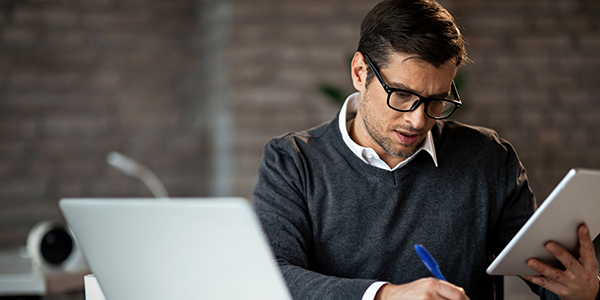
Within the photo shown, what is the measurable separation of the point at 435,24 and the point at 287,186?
0.47m

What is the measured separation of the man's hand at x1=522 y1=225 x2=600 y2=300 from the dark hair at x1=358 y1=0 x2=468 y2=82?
431 millimetres

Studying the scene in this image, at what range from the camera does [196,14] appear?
3.26 meters

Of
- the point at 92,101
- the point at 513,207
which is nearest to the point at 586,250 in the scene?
the point at 513,207

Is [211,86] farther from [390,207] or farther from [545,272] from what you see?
[545,272]

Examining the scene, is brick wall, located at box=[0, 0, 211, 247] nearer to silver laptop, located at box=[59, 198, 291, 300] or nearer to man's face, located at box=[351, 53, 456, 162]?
man's face, located at box=[351, 53, 456, 162]

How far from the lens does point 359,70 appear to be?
1.26 meters

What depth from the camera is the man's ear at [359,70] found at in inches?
48.4

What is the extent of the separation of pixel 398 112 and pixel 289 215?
1.06ft

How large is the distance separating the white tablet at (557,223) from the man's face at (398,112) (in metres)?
0.33

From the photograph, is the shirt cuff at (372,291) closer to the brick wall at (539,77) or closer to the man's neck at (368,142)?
the man's neck at (368,142)

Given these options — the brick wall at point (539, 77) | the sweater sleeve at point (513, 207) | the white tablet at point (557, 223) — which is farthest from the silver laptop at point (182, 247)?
the brick wall at point (539, 77)

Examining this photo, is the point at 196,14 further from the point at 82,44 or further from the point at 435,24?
the point at 435,24

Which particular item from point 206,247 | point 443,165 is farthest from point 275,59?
point 206,247

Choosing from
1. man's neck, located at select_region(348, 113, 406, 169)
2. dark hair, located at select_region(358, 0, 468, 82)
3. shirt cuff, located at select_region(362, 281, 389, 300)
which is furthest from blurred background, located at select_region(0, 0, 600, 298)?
shirt cuff, located at select_region(362, 281, 389, 300)
